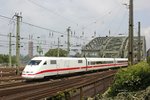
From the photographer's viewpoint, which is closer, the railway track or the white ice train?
the railway track

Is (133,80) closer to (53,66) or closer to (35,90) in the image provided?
(35,90)

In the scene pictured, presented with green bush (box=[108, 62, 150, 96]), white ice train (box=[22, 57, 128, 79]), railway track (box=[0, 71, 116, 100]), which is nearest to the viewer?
green bush (box=[108, 62, 150, 96])

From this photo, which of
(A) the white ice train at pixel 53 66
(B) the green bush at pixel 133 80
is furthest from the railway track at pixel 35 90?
(A) the white ice train at pixel 53 66

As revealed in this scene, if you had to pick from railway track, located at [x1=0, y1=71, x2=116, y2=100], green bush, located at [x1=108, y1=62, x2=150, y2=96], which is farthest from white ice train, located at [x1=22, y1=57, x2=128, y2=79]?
green bush, located at [x1=108, y1=62, x2=150, y2=96]

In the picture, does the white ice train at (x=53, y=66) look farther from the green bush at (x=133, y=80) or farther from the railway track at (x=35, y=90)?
the green bush at (x=133, y=80)

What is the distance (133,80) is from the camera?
1655cm

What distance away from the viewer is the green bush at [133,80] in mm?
16625

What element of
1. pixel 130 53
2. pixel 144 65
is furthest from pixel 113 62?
pixel 144 65

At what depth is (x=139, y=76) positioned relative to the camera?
54.9 ft

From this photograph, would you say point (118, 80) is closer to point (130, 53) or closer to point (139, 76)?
point (139, 76)

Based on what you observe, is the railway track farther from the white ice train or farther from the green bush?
the white ice train

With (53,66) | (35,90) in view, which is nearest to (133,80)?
(35,90)

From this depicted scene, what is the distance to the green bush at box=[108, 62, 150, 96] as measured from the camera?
1662cm

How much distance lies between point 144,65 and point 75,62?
32516 mm
